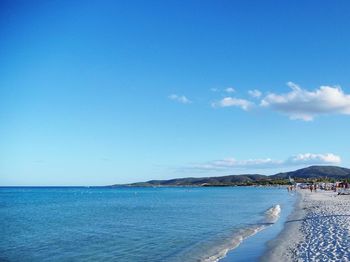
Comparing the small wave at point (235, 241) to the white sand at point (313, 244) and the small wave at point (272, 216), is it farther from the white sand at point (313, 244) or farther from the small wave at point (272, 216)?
the white sand at point (313, 244)

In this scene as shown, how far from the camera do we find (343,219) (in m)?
25.6

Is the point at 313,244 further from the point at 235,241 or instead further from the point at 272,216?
the point at 272,216

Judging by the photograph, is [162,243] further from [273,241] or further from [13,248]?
[13,248]

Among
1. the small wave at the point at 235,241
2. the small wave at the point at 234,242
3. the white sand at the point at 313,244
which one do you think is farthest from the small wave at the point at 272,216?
the white sand at the point at 313,244

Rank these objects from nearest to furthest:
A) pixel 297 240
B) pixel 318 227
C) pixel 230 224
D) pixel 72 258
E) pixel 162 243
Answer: pixel 72 258
pixel 297 240
pixel 162 243
pixel 318 227
pixel 230 224

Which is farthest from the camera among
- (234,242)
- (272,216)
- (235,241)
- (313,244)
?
(272,216)

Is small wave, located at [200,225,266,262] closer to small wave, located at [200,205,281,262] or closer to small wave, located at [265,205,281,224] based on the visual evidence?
small wave, located at [200,205,281,262]

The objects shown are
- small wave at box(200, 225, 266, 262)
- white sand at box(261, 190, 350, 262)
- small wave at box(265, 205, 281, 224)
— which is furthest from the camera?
small wave at box(265, 205, 281, 224)

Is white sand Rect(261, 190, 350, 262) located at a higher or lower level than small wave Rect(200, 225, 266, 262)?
higher

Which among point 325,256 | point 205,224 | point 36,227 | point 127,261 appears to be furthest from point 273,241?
point 36,227

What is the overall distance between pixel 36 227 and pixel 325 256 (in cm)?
2346

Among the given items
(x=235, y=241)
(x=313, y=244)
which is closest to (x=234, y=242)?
(x=235, y=241)

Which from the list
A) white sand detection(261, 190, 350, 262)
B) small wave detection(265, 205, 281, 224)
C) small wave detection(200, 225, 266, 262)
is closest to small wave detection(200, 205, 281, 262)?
small wave detection(200, 225, 266, 262)

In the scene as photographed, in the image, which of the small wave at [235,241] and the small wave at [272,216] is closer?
the small wave at [235,241]
